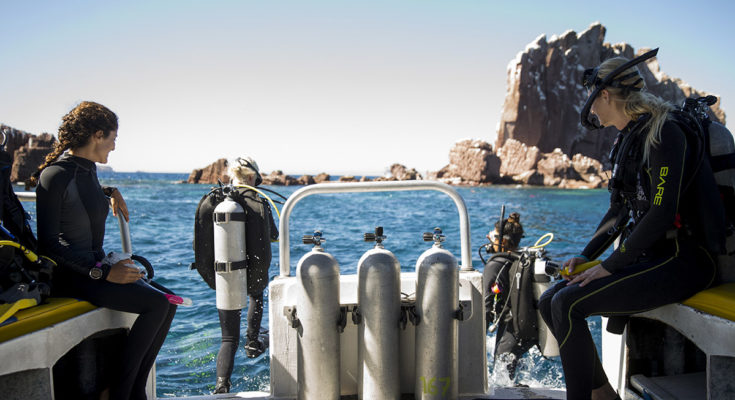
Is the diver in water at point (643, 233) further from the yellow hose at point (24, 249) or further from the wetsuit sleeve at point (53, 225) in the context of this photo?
the yellow hose at point (24, 249)

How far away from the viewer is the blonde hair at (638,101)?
2.40m

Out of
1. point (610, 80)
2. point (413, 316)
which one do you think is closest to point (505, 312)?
point (413, 316)

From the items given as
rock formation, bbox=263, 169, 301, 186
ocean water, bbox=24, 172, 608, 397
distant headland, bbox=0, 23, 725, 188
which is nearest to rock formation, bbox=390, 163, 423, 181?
distant headland, bbox=0, 23, 725, 188

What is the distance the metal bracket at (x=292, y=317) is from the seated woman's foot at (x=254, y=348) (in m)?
1.77

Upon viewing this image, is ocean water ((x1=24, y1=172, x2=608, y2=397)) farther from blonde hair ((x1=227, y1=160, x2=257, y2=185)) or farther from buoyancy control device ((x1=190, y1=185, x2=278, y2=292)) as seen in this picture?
blonde hair ((x1=227, y1=160, x2=257, y2=185))

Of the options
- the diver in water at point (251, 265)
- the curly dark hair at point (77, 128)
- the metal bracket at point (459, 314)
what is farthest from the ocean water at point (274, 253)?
the curly dark hair at point (77, 128)

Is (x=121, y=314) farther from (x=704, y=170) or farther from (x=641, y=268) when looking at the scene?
(x=704, y=170)

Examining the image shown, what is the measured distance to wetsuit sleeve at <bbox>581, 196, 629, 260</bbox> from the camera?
9.20ft

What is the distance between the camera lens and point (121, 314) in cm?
267

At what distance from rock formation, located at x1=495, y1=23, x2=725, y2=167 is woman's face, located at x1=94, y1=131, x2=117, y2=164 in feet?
315

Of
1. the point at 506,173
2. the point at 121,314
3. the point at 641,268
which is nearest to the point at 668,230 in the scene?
the point at 641,268

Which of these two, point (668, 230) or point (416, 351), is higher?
point (668, 230)

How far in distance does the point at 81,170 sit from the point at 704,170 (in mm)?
3144

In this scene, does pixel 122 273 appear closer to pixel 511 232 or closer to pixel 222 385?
pixel 222 385
